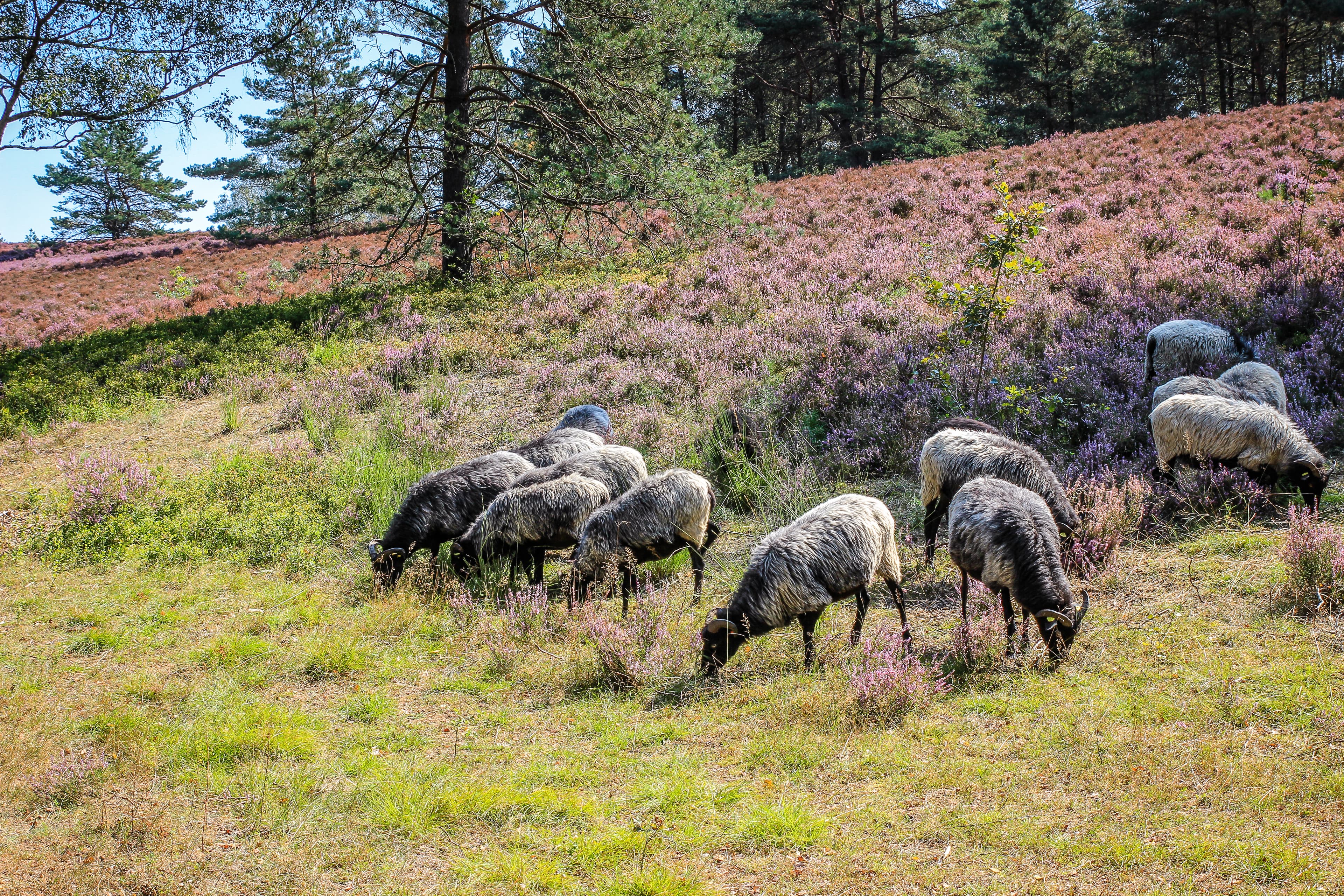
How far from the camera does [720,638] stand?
559cm

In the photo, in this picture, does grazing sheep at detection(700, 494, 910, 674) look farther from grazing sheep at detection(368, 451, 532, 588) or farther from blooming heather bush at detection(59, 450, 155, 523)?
blooming heather bush at detection(59, 450, 155, 523)

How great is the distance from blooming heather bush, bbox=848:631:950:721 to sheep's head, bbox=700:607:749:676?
81 cm

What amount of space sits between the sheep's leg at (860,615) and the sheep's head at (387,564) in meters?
4.40

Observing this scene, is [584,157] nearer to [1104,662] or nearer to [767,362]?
[767,362]

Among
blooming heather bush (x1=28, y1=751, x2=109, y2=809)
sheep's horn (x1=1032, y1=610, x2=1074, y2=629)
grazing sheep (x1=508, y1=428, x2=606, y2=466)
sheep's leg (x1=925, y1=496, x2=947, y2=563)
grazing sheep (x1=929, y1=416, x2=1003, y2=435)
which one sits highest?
grazing sheep (x1=929, y1=416, x2=1003, y2=435)

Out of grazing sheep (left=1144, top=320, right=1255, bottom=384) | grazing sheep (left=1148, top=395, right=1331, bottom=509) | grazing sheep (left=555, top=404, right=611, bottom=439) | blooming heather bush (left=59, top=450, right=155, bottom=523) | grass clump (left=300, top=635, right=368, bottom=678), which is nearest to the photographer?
grass clump (left=300, top=635, right=368, bottom=678)

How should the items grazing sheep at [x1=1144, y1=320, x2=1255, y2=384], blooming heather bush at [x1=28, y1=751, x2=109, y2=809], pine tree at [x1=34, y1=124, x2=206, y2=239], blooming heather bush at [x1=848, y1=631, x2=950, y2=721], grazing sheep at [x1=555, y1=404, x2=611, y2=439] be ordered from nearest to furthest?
blooming heather bush at [x1=28, y1=751, x2=109, y2=809] → blooming heather bush at [x1=848, y1=631, x2=950, y2=721] → grazing sheep at [x1=1144, y1=320, x2=1255, y2=384] → grazing sheep at [x1=555, y1=404, x2=611, y2=439] → pine tree at [x1=34, y1=124, x2=206, y2=239]

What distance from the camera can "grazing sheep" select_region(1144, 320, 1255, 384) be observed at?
9.35 meters

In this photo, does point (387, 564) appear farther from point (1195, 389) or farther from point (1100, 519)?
point (1195, 389)

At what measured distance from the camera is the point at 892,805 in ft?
13.4

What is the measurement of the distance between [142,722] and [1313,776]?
21.6 feet

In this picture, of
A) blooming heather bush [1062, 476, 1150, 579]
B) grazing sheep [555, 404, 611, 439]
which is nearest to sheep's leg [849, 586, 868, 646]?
blooming heather bush [1062, 476, 1150, 579]

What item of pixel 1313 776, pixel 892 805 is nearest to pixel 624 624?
pixel 892 805

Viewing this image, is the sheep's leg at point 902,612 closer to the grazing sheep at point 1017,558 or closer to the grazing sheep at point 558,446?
the grazing sheep at point 1017,558
